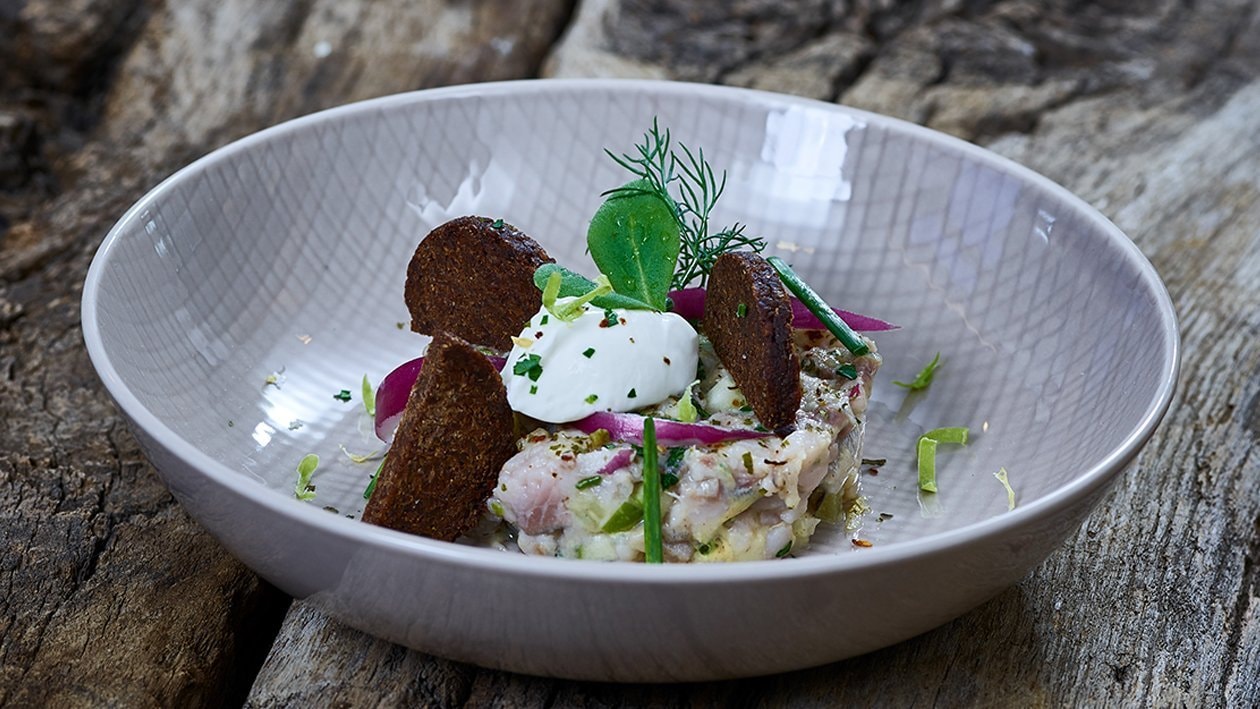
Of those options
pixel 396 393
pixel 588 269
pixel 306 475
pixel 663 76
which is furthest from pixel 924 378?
pixel 663 76

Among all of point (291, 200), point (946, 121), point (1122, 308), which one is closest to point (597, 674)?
point (1122, 308)

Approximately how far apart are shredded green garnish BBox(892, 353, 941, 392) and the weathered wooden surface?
1.39 ft

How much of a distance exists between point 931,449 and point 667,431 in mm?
607

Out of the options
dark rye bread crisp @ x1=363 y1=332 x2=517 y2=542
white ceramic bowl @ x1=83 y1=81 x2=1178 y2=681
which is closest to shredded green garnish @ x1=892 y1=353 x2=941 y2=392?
white ceramic bowl @ x1=83 y1=81 x2=1178 y2=681

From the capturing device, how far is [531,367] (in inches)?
87.9

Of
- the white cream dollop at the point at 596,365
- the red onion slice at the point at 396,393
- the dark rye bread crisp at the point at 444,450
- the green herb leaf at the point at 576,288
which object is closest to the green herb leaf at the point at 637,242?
the green herb leaf at the point at 576,288

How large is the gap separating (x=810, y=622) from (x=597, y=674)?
319mm

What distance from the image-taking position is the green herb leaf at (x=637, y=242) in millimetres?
2455

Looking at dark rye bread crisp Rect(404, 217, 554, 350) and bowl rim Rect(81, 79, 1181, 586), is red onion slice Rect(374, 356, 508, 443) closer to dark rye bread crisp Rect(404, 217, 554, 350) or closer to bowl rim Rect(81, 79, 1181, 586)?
dark rye bread crisp Rect(404, 217, 554, 350)

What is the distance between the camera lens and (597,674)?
1.88 m

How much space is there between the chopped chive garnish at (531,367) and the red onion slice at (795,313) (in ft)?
1.27

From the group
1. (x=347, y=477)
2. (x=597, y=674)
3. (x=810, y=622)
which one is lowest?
(x=347, y=477)

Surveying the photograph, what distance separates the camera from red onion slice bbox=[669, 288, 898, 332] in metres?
2.48

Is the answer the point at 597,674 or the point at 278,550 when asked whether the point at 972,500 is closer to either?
the point at 597,674
